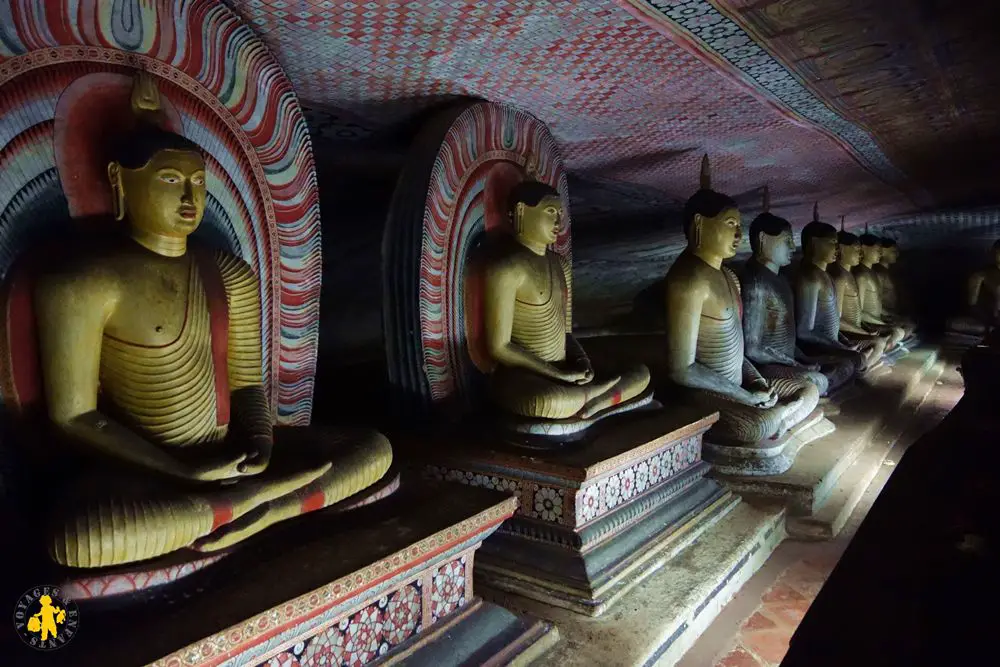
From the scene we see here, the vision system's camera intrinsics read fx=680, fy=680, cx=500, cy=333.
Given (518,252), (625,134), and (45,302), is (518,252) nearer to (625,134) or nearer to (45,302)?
(625,134)

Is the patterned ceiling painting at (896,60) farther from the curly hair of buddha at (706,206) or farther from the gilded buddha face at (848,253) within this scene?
the gilded buddha face at (848,253)

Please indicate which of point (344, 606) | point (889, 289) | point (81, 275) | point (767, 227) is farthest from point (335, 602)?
point (889, 289)

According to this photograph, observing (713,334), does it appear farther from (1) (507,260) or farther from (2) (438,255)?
(2) (438,255)

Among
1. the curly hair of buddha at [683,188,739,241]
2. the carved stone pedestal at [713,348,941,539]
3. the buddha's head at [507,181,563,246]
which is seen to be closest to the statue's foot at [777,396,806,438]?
the carved stone pedestal at [713,348,941,539]

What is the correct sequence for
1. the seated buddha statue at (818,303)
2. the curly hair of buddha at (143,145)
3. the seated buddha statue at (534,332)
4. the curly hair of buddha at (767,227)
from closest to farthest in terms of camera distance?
1. the curly hair of buddha at (143,145)
2. the seated buddha statue at (534,332)
3. the curly hair of buddha at (767,227)
4. the seated buddha statue at (818,303)

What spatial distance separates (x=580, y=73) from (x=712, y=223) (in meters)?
1.35

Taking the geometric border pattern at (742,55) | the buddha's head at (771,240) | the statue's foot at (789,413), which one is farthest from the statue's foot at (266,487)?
the buddha's head at (771,240)

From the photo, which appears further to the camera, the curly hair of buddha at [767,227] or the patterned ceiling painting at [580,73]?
the curly hair of buddha at [767,227]

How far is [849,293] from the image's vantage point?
7.42 meters

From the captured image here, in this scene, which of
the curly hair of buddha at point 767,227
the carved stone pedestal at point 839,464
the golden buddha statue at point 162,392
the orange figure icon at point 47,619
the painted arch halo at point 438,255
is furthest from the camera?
the curly hair of buddha at point 767,227

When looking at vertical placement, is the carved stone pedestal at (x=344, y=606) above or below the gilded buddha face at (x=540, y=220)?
below

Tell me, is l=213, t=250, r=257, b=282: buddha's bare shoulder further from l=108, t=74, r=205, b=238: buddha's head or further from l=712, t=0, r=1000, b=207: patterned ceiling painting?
l=712, t=0, r=1000, b=207: patterned ceiling painting

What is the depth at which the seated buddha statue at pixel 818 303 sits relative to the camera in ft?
20.2

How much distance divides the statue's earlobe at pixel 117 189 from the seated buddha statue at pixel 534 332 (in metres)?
1.66
